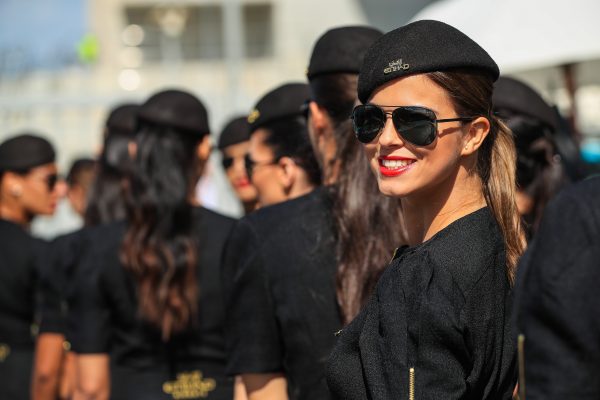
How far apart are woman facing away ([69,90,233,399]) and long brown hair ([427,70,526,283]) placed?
1.75m

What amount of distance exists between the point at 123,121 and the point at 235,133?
28.4 inches

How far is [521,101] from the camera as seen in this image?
12.2 feet

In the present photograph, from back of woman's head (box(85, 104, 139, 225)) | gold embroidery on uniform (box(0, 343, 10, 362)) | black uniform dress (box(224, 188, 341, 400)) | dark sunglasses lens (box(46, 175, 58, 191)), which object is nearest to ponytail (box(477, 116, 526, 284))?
black uniform dress (box(224, 188, 341, 400))

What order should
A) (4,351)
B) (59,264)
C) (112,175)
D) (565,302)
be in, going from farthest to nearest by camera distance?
(4,351) < (112,175) < (59,264) < (565,302)

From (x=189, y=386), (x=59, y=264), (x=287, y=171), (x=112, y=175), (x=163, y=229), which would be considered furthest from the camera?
(x=112, y=175)

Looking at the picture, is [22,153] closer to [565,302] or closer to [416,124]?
[416,124]

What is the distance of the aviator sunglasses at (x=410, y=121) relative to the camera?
6.54 feet

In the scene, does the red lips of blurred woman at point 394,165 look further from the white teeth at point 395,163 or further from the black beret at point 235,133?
the black beret at point 235,133

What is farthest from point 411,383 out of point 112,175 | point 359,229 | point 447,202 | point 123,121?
point 123,121

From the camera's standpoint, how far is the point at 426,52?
78.3 inches

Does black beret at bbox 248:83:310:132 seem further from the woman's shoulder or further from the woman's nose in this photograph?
the woman's shoulder

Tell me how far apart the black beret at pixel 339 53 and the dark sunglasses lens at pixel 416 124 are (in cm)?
76

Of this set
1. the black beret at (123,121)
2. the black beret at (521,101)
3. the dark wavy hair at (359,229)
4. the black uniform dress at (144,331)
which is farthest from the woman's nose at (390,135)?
the black beret at (123,121)

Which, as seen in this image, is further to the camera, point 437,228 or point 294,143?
point 294,143
